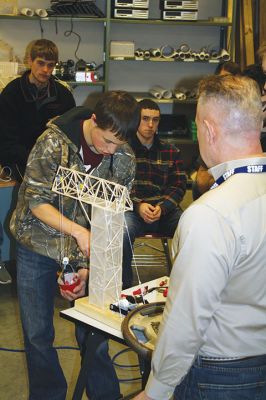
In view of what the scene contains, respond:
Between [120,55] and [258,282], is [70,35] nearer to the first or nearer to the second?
[120,55]

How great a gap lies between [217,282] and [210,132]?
0.35m

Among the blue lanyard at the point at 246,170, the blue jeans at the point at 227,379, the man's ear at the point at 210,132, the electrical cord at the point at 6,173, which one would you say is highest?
the man's ear at the point at 210,132

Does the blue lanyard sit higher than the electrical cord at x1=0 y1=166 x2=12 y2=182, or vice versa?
the blue lanyard

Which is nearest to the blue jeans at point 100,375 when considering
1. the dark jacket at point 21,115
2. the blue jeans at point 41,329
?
the blue jeans at point 41,329

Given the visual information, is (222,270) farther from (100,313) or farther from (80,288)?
(80,288)

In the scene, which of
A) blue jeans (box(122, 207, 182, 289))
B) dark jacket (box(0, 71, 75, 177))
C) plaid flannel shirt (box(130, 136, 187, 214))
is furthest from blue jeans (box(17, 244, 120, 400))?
dark jacket (box(0, 71, 75, 177))

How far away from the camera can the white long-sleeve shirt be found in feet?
4.11

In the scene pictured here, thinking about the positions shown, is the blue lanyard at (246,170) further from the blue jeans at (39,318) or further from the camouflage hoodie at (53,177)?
the blue jeans at (39,318)

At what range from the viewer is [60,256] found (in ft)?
6.91

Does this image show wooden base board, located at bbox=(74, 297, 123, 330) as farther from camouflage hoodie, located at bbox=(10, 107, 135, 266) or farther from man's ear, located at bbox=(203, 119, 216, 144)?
man's ear, located at bbox=(203, 119, 216, 144)

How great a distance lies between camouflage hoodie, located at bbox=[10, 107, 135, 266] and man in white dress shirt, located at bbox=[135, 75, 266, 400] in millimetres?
776

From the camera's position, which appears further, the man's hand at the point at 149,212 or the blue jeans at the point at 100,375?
the man's hand at the point at 149,212

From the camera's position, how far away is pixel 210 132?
52.9 inches

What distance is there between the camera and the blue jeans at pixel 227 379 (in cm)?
139
